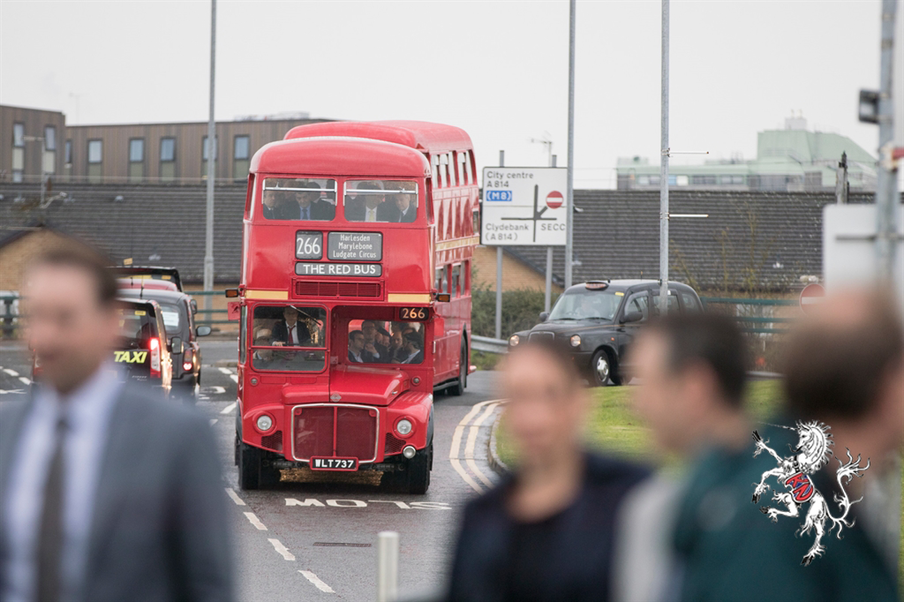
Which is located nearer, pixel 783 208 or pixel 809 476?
pixel 809 476

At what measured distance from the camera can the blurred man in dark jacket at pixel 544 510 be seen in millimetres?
2936

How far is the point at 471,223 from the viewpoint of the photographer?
2491cm

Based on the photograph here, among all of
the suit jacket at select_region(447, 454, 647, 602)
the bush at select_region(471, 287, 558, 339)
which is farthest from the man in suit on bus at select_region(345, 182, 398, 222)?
the bush at select_region(471, 287, 558, 339)

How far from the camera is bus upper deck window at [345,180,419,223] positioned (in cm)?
1510

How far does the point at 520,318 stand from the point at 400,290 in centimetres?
2267

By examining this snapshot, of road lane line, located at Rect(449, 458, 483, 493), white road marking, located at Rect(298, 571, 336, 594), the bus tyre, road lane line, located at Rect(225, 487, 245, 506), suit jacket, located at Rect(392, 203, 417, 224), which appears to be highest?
suit jacket, located at Rect(392, 203, 417, 224)

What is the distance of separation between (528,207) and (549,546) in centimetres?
2861

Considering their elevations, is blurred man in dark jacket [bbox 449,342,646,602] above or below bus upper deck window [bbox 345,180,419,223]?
below

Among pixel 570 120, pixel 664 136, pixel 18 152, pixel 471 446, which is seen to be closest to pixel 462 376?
pixel 664 136

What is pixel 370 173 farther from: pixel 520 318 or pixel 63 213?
pixel 63 213

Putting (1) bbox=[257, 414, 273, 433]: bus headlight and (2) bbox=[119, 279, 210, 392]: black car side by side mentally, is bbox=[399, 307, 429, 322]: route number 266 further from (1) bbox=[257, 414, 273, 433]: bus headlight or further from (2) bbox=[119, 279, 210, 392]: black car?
(2) bbox=[119, 279, 210, 392]: black car

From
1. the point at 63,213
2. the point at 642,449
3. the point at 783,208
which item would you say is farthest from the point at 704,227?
the point at 642,449

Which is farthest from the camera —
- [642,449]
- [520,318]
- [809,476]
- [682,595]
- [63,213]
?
[63,213]

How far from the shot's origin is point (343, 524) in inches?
484
